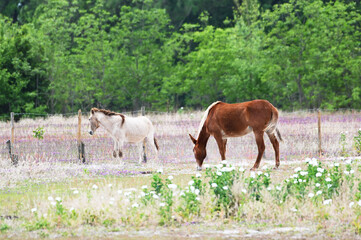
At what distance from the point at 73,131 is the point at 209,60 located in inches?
945

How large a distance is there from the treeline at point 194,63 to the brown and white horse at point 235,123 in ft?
89.1

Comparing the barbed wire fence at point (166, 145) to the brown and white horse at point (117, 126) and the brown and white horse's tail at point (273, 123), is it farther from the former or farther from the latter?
the brown and white horse's tail at point (273, 123)

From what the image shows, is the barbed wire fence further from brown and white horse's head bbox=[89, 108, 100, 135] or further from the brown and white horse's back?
the brown and white horse's back

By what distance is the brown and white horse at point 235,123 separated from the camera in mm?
15453

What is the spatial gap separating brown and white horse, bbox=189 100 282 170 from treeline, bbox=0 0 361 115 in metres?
27.2

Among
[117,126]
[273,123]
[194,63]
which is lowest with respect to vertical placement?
[117,126]

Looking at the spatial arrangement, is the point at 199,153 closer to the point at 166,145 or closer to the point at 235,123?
the point at 235,123

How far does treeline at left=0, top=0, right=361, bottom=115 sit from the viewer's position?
1708 inches

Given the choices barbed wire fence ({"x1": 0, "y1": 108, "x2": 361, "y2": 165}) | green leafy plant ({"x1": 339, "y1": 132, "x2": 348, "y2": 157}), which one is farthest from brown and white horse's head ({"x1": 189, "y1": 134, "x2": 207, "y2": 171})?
green leafy plant ({"x1": 339, "y1": 132, "x2": 348, "y2": 157})

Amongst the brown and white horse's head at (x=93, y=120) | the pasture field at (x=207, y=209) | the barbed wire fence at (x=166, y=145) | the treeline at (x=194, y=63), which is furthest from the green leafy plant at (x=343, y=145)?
the treeline at (x=194, y=63)

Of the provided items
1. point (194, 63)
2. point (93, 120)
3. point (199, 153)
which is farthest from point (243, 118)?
point (194, 63)

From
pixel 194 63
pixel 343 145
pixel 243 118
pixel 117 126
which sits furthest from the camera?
pixel 194 63

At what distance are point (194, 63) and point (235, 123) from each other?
36.1m

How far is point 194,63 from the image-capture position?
5134 centimetres
